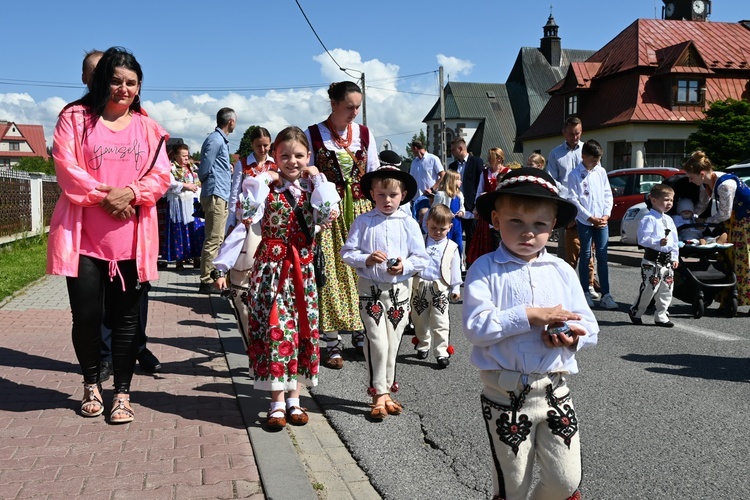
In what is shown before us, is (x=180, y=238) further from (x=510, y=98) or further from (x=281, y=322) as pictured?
(x=510, y=98)

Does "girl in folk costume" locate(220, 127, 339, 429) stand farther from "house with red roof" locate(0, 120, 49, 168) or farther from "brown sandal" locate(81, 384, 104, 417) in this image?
"house with red roof" locate(0, 120, 49, 168)

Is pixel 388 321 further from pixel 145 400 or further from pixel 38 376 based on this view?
pixel 38 376

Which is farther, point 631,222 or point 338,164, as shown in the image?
point 631,222

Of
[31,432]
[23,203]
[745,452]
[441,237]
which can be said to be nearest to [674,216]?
[441,237]

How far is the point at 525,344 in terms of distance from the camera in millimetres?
2887

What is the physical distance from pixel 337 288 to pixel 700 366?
10.1ft

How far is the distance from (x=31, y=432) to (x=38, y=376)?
1490 millimetres

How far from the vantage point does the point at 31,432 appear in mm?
4457

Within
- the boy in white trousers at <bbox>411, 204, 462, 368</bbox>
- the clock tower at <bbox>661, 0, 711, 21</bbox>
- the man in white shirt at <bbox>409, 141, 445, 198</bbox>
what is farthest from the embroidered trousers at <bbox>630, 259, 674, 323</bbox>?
the clock tower at <bbox>661, 0, 711, 21</bbox>

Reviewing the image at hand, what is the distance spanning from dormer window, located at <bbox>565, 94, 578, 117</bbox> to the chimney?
3053 cm

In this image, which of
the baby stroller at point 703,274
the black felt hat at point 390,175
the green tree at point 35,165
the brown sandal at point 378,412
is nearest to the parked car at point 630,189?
the baby stroller at point 703,274

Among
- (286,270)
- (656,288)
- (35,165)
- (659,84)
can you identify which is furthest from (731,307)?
(35,165)

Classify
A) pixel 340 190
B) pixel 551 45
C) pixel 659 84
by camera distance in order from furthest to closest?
pixel 551 45
pixel 659 84
pixel 340 190

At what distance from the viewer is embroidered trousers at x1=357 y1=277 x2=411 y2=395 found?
4.97m
